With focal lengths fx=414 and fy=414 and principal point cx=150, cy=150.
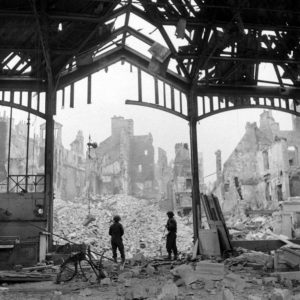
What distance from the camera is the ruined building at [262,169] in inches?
1801

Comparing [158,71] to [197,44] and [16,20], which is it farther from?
[16,20]

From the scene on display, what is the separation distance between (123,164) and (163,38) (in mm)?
61127

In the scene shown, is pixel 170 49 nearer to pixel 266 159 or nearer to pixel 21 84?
pixel 21 84

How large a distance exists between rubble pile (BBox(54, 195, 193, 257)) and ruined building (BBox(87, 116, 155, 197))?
1701 centimetres

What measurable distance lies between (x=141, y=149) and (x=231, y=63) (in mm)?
63427

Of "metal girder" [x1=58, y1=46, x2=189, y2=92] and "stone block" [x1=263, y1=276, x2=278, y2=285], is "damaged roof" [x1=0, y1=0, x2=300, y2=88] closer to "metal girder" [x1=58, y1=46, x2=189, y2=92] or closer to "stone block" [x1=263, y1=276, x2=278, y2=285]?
"metal girder" [x1=58, y1=46, x2=189, y2=92]

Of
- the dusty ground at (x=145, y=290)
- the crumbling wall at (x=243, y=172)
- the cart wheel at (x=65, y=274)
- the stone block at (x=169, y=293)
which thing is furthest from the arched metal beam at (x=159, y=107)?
→ the crumbling wall at (x=243, y=172)

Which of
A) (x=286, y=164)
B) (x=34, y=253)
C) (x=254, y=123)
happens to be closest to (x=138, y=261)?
(x=34, y=253)

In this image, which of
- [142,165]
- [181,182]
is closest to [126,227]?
[181,182]

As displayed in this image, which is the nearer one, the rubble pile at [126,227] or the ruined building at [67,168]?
the rubble pile at [126,227]

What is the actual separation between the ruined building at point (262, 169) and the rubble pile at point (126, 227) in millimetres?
11281

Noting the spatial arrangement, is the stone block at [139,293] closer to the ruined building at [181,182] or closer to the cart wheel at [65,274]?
the cart wheel at [65,274]

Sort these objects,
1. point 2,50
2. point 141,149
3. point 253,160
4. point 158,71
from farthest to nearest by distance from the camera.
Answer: point 141,149 < point 253,160 < point 158,71 < point 2,50

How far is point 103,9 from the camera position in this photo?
12.0 m
